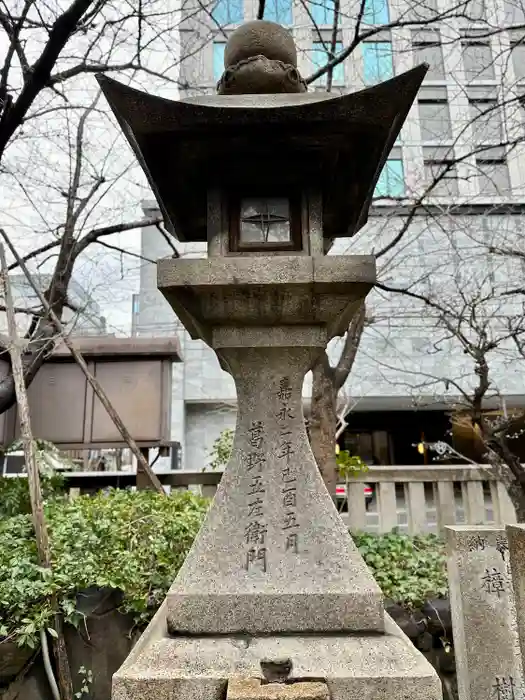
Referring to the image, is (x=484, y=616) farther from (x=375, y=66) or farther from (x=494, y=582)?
(x=375, y=66)

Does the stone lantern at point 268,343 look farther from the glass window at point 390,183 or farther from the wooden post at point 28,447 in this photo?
the glass window at point 390,183

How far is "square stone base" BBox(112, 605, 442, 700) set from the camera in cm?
183

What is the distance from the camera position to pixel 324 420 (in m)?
6.07

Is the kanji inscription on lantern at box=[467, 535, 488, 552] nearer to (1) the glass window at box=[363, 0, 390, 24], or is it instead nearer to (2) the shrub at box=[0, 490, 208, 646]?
(2) the shrub at box=[0, 490, 208, 646]

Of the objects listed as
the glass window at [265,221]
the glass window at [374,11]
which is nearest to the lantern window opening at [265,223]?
the glass window at [265,221]

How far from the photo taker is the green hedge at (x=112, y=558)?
3.44 meters

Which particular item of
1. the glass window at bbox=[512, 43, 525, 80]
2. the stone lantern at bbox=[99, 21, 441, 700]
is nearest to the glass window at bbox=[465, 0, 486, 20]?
the glass window at bbox=[512, 43, 525, 80]

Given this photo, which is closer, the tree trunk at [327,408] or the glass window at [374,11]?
the glass window at [374,11]

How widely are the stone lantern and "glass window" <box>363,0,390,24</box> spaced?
149 inches

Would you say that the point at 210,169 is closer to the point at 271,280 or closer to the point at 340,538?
the point at 271,280

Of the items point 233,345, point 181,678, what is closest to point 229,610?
point 181,678

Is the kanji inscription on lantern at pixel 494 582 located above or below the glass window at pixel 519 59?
below

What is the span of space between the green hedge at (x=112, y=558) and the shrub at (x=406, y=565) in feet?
0.03

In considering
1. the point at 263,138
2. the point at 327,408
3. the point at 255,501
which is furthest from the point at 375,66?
the point at 255,501
